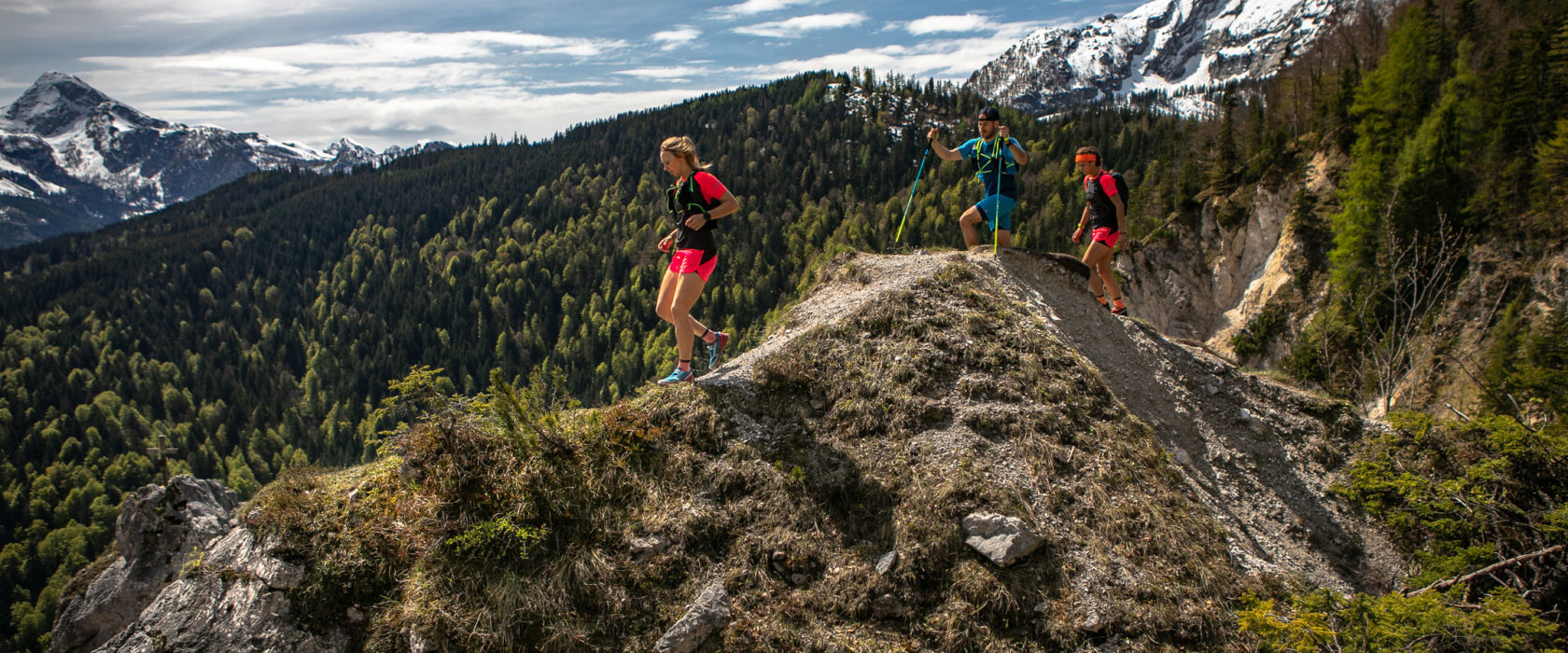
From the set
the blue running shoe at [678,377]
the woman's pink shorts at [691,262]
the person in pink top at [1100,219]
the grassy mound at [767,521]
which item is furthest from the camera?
the person in pink top at [1100,219]

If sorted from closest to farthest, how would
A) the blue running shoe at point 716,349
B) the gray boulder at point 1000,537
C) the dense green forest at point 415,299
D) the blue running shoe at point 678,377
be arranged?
1. the gray boulder at point 1000,537
2. the blue running shoe at point 678,377
3. the blue running shoe at point 716,349
4. the dense green forest at point 415,299


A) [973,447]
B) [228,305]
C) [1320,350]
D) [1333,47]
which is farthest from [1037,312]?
[228,305]

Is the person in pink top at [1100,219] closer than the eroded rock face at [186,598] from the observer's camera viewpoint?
No

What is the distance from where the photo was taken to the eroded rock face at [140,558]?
7.55 meters

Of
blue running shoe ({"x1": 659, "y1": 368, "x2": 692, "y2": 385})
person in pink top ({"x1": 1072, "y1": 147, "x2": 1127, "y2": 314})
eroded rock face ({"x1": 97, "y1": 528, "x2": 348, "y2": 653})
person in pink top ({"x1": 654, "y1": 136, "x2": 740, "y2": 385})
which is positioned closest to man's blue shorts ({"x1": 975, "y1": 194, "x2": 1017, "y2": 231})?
person in pink top ({"x1": 1072, "y1": 147, "x2": 1127, "y2": 314})

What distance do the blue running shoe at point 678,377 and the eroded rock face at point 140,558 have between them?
513cm

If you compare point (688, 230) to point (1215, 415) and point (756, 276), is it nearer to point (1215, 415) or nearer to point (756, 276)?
point (1215, 415)

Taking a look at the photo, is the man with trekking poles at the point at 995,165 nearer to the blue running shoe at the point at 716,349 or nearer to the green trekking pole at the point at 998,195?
the green trekking pole at the point at 998,195

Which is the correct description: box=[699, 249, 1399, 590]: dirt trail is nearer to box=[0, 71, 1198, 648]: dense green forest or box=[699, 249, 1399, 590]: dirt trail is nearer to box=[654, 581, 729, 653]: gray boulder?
box=[654, 581, 729, 653]: gray boulder

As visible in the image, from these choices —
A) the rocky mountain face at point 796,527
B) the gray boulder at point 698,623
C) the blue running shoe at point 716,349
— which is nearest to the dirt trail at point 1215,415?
the rocky mountain face at point 796,527

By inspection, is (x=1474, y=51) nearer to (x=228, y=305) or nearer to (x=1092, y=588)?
(x=1092, y=588)

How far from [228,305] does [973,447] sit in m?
232

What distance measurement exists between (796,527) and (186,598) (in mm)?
5445

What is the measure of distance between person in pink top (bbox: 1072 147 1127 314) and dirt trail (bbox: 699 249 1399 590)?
40cm
